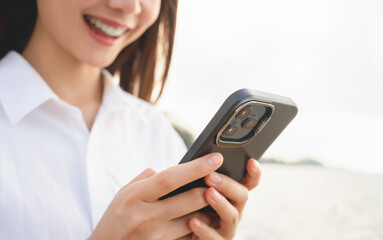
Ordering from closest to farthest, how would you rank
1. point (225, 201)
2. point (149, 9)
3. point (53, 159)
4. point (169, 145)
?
point (225, 201) → point (53, 159) → point (149, 9) → point (169, 145)

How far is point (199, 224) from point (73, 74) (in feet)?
2.21

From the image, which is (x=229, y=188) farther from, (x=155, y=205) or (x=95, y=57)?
(x=95, y=57)

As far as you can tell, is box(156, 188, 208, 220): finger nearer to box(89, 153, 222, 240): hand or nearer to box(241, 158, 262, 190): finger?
box(89, 153, 222, 240): hand

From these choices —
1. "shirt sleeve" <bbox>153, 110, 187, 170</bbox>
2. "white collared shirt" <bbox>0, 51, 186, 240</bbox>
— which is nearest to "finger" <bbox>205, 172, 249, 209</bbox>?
"white collared shirt" <bbox>0, 51, 186, 240</bbox>

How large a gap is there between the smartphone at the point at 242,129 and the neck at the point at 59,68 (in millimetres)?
571

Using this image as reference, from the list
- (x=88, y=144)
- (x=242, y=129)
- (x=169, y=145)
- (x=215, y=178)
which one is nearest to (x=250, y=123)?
(x=242, y=129)

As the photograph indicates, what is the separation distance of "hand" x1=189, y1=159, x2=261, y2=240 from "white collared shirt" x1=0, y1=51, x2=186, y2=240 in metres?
A: 0.32

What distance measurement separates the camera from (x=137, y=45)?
5.08 feet

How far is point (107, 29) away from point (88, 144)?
33 cm

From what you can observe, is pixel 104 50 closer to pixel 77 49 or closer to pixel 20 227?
pixel 77 49

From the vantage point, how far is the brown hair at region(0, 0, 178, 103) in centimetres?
127

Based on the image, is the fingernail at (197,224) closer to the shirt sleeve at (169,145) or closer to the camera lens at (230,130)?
the camera lens at (230,130)

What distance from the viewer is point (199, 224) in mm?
855

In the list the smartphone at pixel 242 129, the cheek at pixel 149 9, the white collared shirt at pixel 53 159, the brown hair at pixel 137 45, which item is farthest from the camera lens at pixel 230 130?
the brown hair at pixel 137 45
